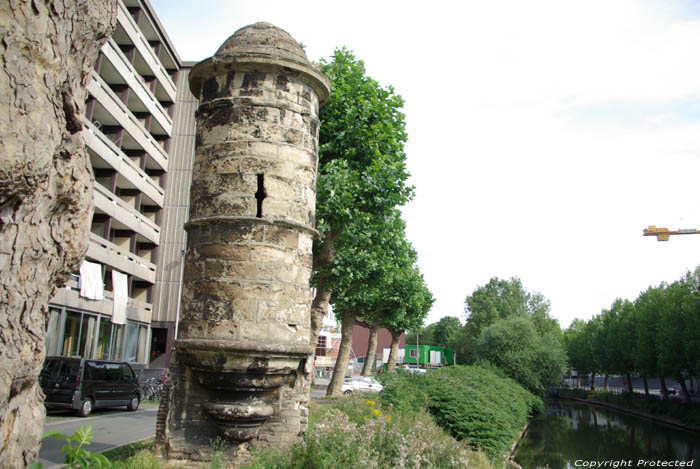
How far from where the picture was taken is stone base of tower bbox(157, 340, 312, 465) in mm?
7730

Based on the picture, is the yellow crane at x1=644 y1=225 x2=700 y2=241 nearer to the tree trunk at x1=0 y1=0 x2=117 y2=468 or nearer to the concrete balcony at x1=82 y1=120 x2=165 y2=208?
the concrete balcony at x1=82 y1=120 x2=165 y2=208

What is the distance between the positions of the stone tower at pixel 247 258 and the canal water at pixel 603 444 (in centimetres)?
1389

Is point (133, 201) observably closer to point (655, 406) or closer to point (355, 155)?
point (355, 155)

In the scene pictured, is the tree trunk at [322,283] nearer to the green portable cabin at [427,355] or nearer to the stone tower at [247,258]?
the stone tower at [247,258]

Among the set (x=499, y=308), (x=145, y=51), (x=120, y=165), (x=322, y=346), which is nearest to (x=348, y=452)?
(x=120, y=165)

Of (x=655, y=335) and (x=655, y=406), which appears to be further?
(x=655, y=335)

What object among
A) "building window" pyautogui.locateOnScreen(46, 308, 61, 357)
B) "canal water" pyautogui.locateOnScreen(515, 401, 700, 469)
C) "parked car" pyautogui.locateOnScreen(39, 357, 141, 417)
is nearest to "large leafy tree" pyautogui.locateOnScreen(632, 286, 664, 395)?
"canal water" pyautogui.locateOnScreen(515, 401, 700, 469)

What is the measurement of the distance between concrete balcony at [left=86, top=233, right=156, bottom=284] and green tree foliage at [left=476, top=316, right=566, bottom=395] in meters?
23.5

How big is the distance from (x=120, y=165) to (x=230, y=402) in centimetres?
2235

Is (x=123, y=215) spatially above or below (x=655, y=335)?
above

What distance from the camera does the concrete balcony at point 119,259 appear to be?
2506 centimetres

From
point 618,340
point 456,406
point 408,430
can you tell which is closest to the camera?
point 408,430

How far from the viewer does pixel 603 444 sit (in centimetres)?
2553

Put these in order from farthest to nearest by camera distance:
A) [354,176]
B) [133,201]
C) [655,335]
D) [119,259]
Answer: [655,335] → [133,201] → [119,259] → [354,176]
